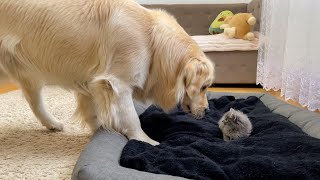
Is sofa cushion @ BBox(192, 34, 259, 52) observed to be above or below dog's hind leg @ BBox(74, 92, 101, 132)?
below

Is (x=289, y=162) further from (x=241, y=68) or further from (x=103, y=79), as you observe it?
(x=241, y=68)

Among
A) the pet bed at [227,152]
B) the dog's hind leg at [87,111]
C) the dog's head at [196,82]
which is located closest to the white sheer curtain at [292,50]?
the pet bed at [227,152]

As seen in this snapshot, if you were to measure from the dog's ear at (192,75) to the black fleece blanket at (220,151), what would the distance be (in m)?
0.18

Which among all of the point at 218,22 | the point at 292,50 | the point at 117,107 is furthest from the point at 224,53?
the point at 117,107

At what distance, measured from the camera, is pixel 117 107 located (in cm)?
152

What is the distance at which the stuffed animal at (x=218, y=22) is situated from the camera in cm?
390

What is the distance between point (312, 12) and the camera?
208 cm

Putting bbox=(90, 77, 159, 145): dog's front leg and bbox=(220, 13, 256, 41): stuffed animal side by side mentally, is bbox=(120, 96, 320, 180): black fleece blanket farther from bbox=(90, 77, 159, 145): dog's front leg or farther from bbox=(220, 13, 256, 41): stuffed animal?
bbox=(220, 13, 256, 41): stuffed animal

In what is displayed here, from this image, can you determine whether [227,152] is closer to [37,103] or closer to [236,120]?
[236,120]

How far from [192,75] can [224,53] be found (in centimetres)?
195

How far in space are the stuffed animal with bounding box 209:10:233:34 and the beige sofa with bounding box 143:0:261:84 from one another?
200 mm

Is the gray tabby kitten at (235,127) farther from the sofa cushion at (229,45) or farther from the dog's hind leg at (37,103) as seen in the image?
the sofa cushion at (229,45)

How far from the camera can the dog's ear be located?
1.49 meters

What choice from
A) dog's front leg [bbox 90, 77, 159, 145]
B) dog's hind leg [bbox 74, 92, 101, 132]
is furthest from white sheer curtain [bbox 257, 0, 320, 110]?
dog's hind leg [bbox 74, 92, 101, 132]
